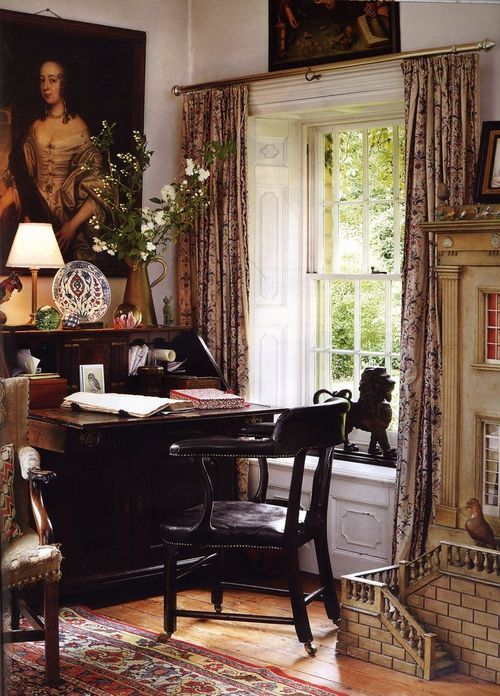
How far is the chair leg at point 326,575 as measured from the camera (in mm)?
3797

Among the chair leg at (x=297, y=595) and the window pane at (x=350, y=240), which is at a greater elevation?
the window pane at (x=350, y=240)

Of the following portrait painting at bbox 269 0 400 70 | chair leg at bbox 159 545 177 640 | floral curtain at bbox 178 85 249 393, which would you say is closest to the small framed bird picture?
floral curtain at bbox 178 85 249 393

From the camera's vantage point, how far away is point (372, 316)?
4.76m

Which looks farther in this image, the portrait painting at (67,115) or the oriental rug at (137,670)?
the portrait painting at (67,115)

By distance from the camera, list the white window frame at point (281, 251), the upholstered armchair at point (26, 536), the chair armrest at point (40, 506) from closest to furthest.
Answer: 1. the upholstered armchair at point (26, 536)
2. the chair armrest at point (40, 506)
3. the white window frame at point (281, 251)

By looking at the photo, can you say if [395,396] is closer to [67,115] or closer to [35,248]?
[35,248]

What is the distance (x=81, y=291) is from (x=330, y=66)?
154 cm

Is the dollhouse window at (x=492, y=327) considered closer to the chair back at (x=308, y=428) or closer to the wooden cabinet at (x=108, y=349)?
the chair back at (x=308, y=428)

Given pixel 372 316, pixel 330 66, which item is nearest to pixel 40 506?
pixel 372 316

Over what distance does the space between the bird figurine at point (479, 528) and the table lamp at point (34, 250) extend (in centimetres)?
209

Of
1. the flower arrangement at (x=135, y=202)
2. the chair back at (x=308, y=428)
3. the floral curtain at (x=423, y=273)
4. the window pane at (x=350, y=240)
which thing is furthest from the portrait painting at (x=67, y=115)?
the chair back at (x=308, y=428)

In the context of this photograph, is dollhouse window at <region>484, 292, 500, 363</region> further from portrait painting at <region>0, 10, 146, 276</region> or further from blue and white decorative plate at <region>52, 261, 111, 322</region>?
portrait painting at <region>0, 10, 146, 276</region>

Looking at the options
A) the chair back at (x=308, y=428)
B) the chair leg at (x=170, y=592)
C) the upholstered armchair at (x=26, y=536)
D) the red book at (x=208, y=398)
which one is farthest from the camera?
the red book at (x=208, y=398)

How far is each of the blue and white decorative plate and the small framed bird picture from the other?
24 cm
